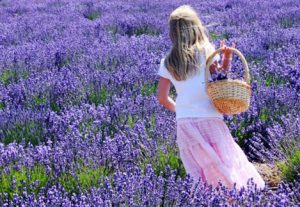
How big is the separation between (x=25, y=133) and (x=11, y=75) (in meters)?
1.77

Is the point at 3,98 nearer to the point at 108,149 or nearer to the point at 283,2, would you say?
the point at 108,149

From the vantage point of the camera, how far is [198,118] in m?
3.44

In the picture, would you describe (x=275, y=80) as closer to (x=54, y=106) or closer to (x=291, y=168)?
(x=291, y=168)

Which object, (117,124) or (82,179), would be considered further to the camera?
(117,124)

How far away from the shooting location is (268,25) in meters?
7.84

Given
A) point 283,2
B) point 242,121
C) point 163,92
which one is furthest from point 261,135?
point 283,2

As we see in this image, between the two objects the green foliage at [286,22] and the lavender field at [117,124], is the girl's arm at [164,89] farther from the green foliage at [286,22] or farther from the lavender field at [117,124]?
the green foliage at [286,22]

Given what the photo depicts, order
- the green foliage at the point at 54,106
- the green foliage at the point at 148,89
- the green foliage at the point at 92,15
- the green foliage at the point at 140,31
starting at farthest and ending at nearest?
the green foliage at the point at 92,15
the green foliage at the point at 140,31
the green foliage at the point at 148,89
the green foliage at the point at 54,106

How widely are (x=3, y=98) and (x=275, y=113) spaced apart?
94.0 inches

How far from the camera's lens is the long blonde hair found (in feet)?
11.2

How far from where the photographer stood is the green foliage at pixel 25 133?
4273 mm

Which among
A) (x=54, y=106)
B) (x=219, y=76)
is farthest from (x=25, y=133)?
(x=219, y=76)

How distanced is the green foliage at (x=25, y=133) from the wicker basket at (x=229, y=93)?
1545mm

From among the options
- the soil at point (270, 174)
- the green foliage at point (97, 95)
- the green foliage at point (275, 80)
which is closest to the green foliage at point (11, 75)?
the green foliage at point (97, 95)
